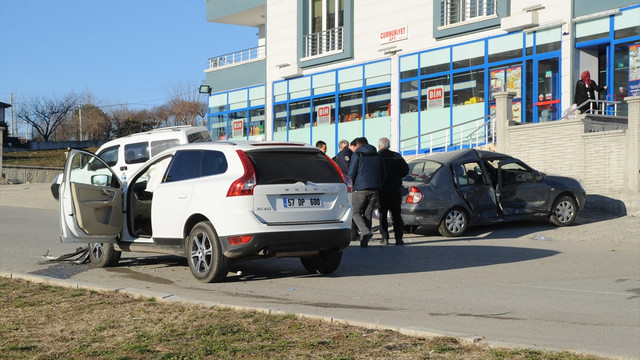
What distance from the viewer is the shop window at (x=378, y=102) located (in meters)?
30.2

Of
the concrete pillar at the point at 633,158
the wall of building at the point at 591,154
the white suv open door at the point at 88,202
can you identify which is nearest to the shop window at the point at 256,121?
the wall of building at the point at 591,154

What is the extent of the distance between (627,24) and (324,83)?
13.7m

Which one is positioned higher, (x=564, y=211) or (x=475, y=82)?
(x=475, y=82)

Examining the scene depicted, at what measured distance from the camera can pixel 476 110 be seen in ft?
86.8

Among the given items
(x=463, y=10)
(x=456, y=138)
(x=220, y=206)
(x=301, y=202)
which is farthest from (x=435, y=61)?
(x=220, y=206)

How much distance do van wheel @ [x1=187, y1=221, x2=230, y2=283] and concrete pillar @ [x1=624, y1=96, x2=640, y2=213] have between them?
11713 millimetres

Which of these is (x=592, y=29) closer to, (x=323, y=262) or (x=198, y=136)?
(x=198, y=136)

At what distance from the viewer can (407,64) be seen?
29219 millimetres

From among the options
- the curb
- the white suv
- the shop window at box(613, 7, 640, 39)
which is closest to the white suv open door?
the white suv

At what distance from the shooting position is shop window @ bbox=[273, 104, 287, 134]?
3509 centimetres

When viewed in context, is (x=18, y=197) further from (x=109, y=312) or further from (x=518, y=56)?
(x=109, y=312)

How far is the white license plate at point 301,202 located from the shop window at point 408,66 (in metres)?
20.0

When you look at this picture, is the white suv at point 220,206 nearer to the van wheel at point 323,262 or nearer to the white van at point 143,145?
the van wheel at point 323,262

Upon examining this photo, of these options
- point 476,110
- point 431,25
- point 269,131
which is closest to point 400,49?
point 431,25
